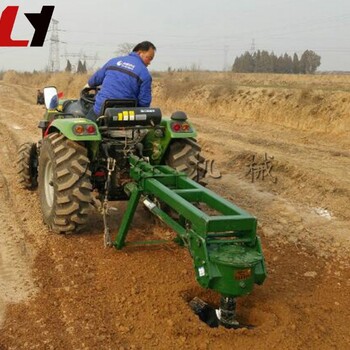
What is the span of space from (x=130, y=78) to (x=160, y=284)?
2.33 m

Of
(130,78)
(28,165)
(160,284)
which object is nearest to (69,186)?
(130,78)

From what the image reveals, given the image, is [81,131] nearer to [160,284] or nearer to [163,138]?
[163,138]

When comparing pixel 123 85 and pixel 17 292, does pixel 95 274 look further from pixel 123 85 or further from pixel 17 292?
pixel 123 85

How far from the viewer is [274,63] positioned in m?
72.4

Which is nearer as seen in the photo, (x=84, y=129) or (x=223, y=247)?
(x=223, y=247)

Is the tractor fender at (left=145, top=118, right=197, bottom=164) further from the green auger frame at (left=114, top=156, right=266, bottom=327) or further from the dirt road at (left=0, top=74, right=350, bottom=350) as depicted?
the green auger frame at (left=114, top=156, right=266, bottom=327)

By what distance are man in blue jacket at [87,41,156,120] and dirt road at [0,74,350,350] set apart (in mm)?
1478

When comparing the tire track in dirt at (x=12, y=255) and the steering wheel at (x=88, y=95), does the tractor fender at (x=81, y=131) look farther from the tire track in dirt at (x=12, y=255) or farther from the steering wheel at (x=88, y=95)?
the tire track in dirt at (x=12, y=255)

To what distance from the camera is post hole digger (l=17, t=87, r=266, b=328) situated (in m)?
3.36

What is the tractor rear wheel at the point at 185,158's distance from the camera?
5656 millimetres

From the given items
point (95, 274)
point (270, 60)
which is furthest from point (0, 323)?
point (270, 60)

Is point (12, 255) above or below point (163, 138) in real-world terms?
below

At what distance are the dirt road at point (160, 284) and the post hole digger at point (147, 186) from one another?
219mm

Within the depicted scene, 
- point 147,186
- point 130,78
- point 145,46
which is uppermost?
point 145,46
